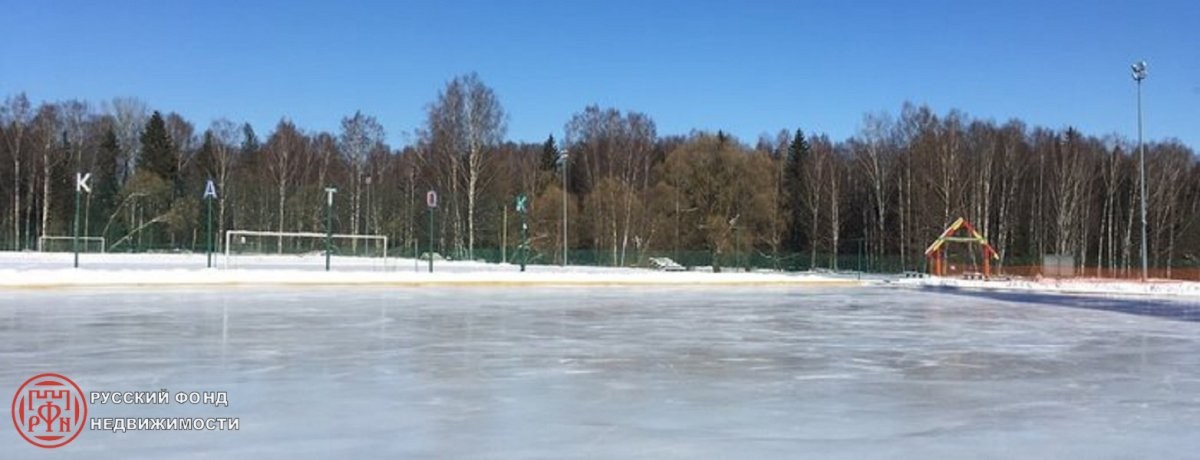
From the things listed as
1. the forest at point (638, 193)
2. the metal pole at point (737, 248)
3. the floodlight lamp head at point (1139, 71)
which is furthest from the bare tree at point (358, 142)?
the floodlight lamp head at point (1139, 71)

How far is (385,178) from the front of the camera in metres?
69.6

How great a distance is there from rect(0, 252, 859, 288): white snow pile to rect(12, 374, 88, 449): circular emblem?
21810 mm

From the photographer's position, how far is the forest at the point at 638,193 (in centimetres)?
5809

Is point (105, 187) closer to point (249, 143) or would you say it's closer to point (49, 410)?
point (249, 143)

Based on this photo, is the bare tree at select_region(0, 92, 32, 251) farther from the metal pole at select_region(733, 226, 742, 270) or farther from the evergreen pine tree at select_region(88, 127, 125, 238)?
the metal pole at select_region(733, 226, 742, 270)

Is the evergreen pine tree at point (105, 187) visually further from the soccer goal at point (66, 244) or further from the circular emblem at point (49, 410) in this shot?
the circular emblem at point (49, 410)

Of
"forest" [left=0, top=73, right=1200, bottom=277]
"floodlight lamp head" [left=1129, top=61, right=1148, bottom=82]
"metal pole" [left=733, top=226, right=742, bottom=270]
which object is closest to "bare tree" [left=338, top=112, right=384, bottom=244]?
"forest" [left=0, top=73, right=1200, bottom=277]

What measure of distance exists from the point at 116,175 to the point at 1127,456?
2905 inches

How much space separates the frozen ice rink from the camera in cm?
594

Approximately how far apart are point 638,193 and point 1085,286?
32.7 metres

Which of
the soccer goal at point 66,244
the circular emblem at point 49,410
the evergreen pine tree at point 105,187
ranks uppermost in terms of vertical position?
the evergreen pine tree at point 105,187

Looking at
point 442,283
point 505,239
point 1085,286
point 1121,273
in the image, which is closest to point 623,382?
point 442,283

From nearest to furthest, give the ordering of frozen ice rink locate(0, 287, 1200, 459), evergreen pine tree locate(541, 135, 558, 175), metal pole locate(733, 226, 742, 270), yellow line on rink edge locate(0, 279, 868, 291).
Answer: frozen ice rink locate(0, 287, 1200, 459) → yellow line on rink edge locate(0, 279, 868, 291) → metal pole locate(733, 226, 742, 270) → evergreen pine tree locate(541, 135, 558, 175)

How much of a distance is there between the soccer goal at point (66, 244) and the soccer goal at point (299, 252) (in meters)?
9.29
